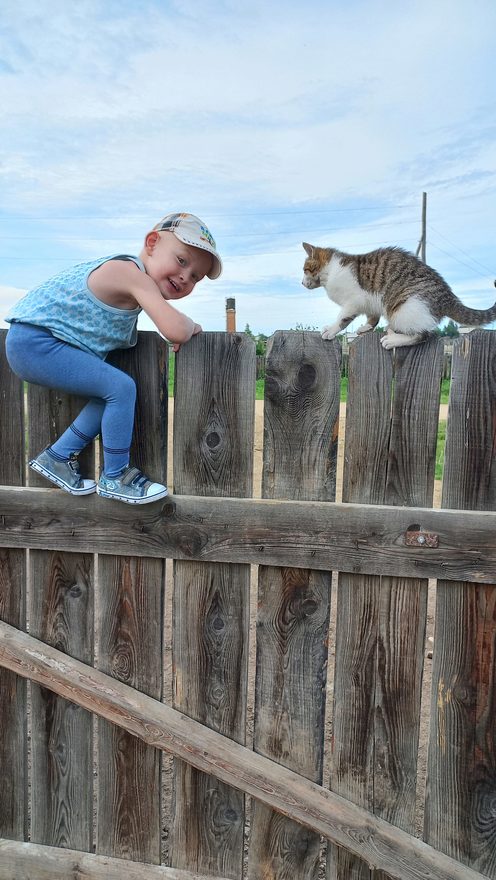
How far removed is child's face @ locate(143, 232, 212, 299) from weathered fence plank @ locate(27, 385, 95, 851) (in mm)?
565

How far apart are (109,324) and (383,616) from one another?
1.41m

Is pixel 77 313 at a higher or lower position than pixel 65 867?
higher

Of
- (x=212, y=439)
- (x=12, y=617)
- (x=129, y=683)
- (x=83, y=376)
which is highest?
(x=83, y=376)

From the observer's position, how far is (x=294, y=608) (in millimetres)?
2342

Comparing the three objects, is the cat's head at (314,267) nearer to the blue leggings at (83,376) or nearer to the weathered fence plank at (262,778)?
the blue leggings at (83,376)

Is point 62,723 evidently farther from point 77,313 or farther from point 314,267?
point 314,267

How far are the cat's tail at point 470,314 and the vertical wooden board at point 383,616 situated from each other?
0.34 m

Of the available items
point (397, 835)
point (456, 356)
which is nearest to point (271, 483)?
point (456, 356)

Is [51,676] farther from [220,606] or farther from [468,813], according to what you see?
[468,813]

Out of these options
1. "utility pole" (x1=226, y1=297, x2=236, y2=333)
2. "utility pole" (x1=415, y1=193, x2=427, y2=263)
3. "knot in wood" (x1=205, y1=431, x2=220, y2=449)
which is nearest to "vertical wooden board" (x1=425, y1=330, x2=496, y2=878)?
"knot in wood" (x1=205, y1=431, x2=220, y2=449)

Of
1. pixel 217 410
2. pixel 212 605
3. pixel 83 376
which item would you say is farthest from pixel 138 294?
pixel 212 605

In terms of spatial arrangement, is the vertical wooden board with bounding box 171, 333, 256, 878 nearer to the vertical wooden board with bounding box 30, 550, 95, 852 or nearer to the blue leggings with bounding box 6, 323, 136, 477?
the blue leggings with bounding box 6, 323, 136, 477

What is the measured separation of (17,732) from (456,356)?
7.59 feet

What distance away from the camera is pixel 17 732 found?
2713mm
